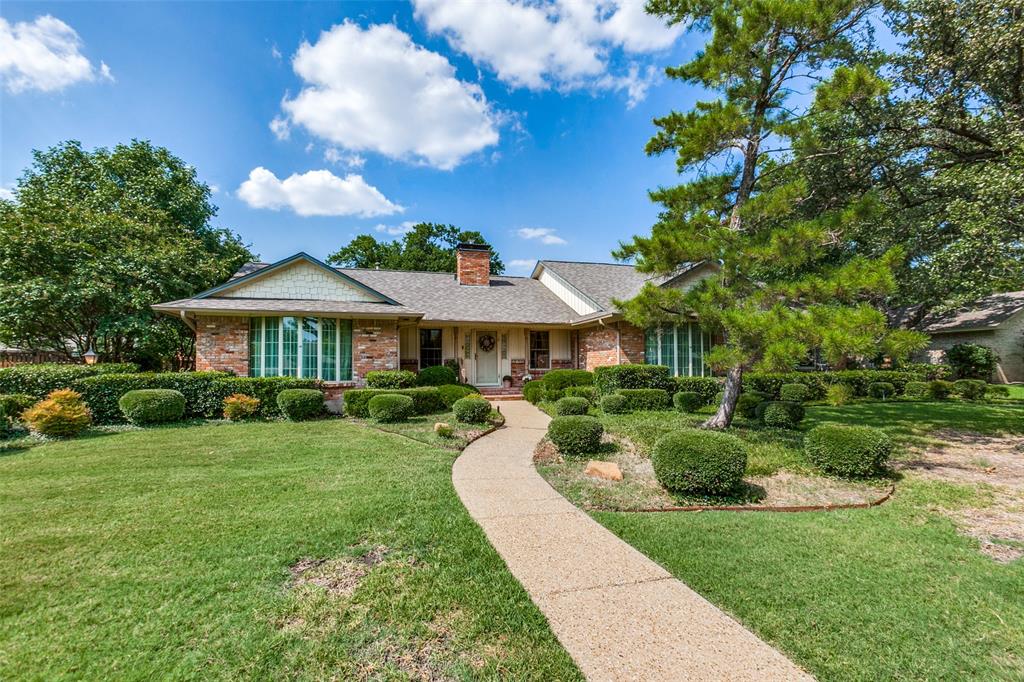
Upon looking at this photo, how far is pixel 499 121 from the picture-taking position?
14.8 metres

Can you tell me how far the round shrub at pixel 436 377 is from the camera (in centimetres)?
1400

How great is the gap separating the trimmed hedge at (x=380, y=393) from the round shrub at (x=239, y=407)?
2208 millimetres

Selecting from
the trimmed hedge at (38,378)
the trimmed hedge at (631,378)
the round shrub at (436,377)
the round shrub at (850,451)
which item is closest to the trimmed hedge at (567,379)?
the trimmed hedge at (631,378)

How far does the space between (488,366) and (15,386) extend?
12.7 m

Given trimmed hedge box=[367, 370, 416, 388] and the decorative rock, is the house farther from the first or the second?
the decorative rock

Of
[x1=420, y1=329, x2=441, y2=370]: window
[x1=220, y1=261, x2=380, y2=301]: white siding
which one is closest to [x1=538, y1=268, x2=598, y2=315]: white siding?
[x1=420, y1=329, x2=441, y2=370]: window

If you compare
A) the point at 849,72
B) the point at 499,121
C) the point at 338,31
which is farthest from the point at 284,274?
the point at 849,72

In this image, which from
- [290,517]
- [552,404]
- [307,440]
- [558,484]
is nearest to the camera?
[290,517]

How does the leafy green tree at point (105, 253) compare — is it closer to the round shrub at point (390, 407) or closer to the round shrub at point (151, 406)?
the round shrub at point (151, 406)

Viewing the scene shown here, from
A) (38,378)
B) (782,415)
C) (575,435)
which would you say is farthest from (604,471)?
(38,378)

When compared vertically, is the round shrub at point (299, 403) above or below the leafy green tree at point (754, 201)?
below

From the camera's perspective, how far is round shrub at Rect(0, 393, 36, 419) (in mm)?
8820

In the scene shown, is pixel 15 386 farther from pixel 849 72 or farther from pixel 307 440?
pixel 849 72

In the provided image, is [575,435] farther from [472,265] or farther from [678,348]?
[472,265]
